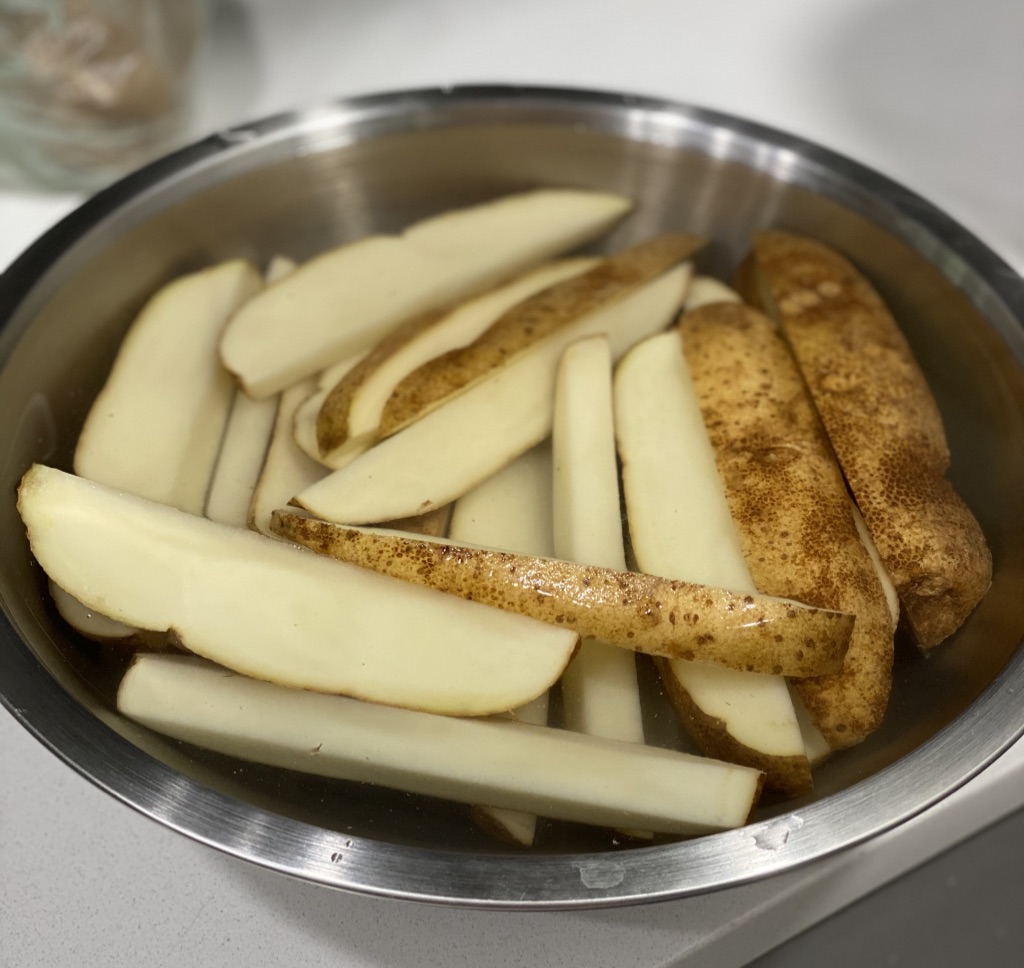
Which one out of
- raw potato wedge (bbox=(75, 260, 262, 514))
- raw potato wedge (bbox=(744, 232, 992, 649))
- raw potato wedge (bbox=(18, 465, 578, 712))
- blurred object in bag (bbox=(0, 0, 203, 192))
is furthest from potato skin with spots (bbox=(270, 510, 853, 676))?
blurred object in bag (bbox=(0, 0, 203, 192))

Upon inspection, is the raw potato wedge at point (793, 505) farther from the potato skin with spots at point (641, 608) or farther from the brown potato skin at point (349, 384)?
the brown potato skin at point (349, 384)

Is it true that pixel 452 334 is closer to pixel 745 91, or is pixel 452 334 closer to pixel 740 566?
pixel 740 566

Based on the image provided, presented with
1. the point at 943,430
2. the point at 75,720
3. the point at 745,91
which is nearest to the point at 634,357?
the point at 943,430

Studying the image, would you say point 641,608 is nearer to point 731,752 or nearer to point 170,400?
point 731,752

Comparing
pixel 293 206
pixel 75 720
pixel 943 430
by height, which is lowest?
pixel 75 720

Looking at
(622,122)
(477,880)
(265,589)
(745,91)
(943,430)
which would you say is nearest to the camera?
(477,880)

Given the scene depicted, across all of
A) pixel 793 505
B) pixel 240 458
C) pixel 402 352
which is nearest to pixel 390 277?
pixel 402 352
